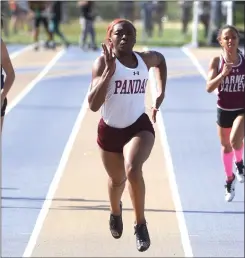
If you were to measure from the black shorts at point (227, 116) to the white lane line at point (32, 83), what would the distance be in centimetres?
643

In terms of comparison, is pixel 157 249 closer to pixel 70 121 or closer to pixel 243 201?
pixel 243 201

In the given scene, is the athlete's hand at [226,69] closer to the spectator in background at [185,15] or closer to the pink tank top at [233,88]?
the pink tank top at [233,88]

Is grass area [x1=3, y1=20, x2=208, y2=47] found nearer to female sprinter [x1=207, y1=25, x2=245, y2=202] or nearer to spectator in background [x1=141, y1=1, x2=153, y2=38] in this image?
spectator in background [x1=141, y1=1, x2=153, y2=38]

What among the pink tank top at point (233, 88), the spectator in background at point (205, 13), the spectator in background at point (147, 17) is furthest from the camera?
the spectator in background at point (147, 17)


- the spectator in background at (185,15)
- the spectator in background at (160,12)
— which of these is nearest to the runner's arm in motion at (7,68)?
the spectator in background at (160,12)

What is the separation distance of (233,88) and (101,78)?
1.78 meters

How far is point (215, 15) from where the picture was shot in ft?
64.5

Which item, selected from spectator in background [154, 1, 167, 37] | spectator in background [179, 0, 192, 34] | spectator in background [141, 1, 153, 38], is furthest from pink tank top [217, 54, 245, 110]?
spectator in background [179, 0, 192, 34]

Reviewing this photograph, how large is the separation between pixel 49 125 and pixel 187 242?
471cm

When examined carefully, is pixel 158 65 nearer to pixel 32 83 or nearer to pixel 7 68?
pixel 7 68

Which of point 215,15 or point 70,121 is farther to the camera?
point 215,15

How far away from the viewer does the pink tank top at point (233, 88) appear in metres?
7.67

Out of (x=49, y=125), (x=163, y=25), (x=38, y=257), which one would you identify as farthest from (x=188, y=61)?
(x=163, y=25)

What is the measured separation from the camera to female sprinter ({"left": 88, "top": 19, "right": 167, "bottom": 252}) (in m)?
6.43
